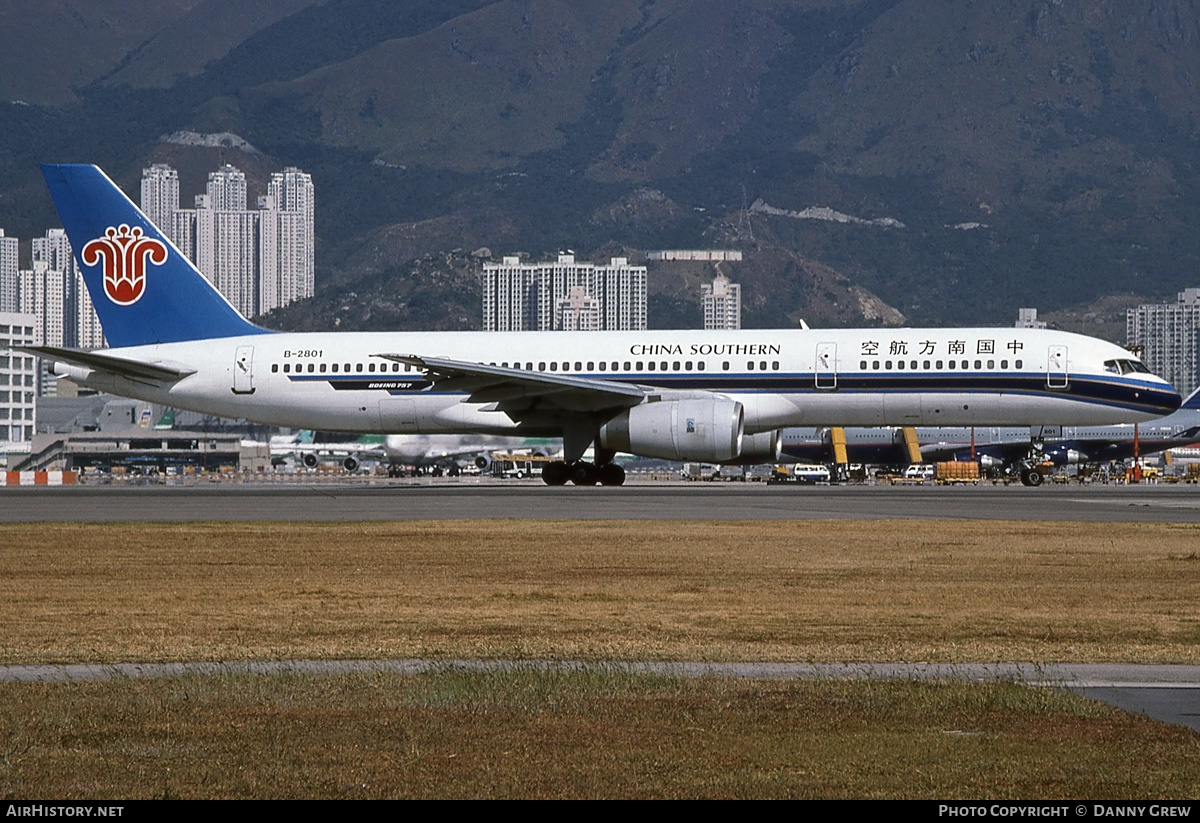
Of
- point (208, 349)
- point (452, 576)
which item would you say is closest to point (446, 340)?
Answer: point (208, 349)

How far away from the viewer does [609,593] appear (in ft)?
63.1

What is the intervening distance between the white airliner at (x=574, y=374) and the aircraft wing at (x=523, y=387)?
0.08m

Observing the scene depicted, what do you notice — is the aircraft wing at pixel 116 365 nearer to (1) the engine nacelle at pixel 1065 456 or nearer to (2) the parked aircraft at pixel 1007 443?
(2) the parked aircraft at pixel 1007 443

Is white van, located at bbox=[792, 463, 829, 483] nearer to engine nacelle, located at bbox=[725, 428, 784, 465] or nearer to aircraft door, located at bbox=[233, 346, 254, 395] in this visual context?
engine nacelle, located at bbox=[725, 428, 784, 465]

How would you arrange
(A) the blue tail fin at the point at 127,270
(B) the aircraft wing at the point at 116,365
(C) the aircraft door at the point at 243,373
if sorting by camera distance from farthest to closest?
(A) the blue tail fin at the point at 127,270 < (C) the aircraft door at the point at 243,373 < (B) the aircraft wing at the point at 116,365

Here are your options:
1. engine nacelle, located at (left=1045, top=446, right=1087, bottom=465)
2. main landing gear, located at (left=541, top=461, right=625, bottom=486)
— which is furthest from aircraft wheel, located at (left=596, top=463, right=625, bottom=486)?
engine nacelle, located at (left=1045, top=446, right=1087, bottom=465)

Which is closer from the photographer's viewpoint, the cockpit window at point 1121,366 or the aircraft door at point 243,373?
the cockpit window at point 1121,366

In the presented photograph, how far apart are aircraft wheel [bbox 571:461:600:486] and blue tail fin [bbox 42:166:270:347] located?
10232mm

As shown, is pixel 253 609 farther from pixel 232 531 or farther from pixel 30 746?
pixel 232 531

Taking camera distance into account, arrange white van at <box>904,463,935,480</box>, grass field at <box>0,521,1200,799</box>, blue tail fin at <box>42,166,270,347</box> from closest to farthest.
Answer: grass field at <box>0,521,1200,799</box> → blue tail fin at <box>42,166,270,347</box> → white van at <box>904,463,935,480</box>

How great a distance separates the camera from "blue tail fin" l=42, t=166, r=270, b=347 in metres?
48.2

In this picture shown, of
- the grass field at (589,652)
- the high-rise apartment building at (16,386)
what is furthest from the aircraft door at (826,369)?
the high-rise apartment building at (16,386)

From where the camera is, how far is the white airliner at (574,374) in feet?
141

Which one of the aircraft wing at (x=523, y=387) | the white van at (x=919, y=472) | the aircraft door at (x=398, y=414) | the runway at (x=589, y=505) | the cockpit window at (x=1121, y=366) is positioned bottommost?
the runway at (x=589, y=505)
